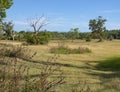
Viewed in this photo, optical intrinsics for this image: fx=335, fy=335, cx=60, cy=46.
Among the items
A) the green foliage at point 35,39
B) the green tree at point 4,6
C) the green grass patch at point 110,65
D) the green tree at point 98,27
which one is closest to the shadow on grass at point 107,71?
the green grass patch at point 110,65

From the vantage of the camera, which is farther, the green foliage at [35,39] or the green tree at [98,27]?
the green tree at [98,27]

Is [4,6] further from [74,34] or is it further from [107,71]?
[74,34]

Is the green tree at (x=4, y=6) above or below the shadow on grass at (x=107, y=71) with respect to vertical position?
above

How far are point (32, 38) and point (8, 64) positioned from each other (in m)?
52.0

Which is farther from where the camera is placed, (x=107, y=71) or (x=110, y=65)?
(x=110, y=65)

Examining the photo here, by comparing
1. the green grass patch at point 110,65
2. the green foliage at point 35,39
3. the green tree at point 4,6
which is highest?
the green tree at point 4,6

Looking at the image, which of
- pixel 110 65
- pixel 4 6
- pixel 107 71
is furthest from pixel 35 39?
pixel 107 71

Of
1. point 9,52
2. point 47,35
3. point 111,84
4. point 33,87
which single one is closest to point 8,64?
point 33,87

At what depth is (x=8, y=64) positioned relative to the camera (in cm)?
529

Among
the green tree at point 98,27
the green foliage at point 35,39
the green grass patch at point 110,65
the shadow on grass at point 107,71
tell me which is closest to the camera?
the shadow on grass at point 107,71

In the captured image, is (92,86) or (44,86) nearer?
(44,86)

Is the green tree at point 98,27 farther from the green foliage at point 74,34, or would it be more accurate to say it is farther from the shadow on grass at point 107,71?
the shadow on grass at point 107,71

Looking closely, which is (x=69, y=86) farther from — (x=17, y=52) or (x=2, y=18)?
(x=2, y=18)

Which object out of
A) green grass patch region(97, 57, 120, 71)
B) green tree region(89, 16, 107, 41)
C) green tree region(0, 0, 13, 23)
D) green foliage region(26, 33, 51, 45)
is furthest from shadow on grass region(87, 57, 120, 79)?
green tree region(89, 16, 107, 41)
